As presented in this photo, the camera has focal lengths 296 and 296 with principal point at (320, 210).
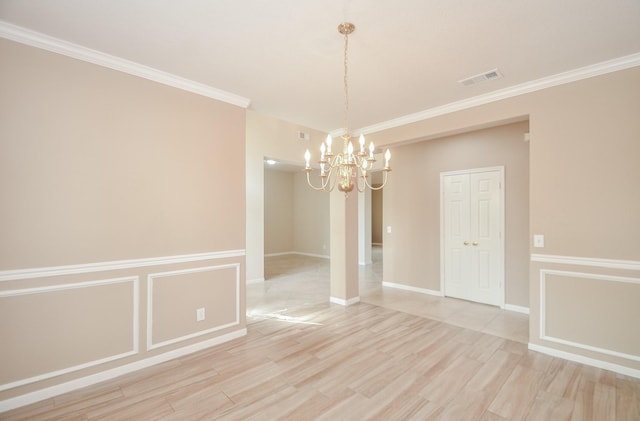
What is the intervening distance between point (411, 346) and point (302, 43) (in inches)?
127

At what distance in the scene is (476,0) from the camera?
1953mm

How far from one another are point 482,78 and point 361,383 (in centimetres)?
320

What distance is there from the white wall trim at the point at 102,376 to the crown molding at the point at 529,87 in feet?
12.1

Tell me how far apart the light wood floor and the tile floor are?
0.69 ft

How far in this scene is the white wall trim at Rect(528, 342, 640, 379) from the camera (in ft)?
8.77

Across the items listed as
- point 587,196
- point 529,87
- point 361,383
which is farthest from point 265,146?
point 587,196

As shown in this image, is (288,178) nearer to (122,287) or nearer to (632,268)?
(122,287)

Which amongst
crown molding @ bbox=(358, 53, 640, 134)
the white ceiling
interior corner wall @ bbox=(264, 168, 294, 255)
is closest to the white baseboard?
crown molding @ bbox=(358, 53, 640, 134)

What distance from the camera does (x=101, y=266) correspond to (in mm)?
2629

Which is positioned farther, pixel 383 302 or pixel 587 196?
pixel 383 302

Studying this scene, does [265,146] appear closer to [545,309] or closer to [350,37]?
[350,37]

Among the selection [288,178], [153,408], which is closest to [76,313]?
[153,408]

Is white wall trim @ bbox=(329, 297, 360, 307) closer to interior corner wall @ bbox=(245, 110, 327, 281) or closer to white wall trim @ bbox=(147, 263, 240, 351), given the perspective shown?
white wall trim @ bbox=(147, 263, 240, 351)

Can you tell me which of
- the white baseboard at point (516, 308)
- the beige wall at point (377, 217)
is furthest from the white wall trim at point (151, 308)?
the beige wall at point (377, 217)
